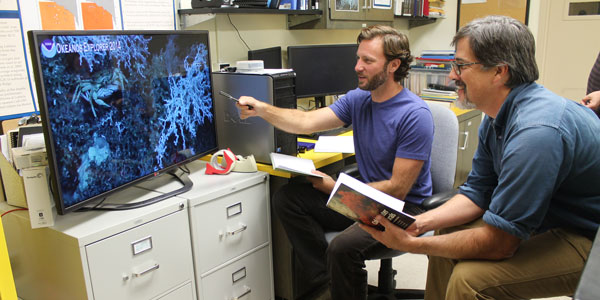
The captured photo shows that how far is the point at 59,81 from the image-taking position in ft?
4.28

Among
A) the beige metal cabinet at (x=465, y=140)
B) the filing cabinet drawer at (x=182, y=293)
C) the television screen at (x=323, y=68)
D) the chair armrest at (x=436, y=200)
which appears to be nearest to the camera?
the filing cabinet drawer at (x=182, y=293)

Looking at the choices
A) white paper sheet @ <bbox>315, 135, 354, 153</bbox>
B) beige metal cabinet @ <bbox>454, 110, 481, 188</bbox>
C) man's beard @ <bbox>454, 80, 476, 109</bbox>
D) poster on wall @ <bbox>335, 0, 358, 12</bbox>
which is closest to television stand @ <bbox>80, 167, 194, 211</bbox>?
white paper sheet @ <bbox>315, 135, 354, 153</bbox>

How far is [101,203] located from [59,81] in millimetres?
473

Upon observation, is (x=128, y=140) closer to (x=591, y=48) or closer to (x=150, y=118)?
(x=150, y=118)

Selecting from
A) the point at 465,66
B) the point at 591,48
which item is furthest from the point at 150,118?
the point at 591,48

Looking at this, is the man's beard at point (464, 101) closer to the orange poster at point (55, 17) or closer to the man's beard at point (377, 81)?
the man's beard at point (377, 81)

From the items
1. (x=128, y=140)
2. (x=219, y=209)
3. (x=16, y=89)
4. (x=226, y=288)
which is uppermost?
(x=16, y=89)

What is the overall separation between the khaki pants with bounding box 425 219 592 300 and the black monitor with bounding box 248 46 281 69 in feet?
5.20

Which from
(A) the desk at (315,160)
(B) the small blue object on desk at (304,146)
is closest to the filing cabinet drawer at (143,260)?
(A) the desk at (315,160)

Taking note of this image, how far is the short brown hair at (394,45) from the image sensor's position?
1.91 m

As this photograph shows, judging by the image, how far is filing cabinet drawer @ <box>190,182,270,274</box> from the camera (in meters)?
1.70

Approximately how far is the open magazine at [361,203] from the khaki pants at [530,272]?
24 cm

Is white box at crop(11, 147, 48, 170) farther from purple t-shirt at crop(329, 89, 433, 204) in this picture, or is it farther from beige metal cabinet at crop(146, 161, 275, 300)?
purple t-shirt at crop(329, 89, 433, 204)

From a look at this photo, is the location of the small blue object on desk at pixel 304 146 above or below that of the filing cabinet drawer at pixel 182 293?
above
